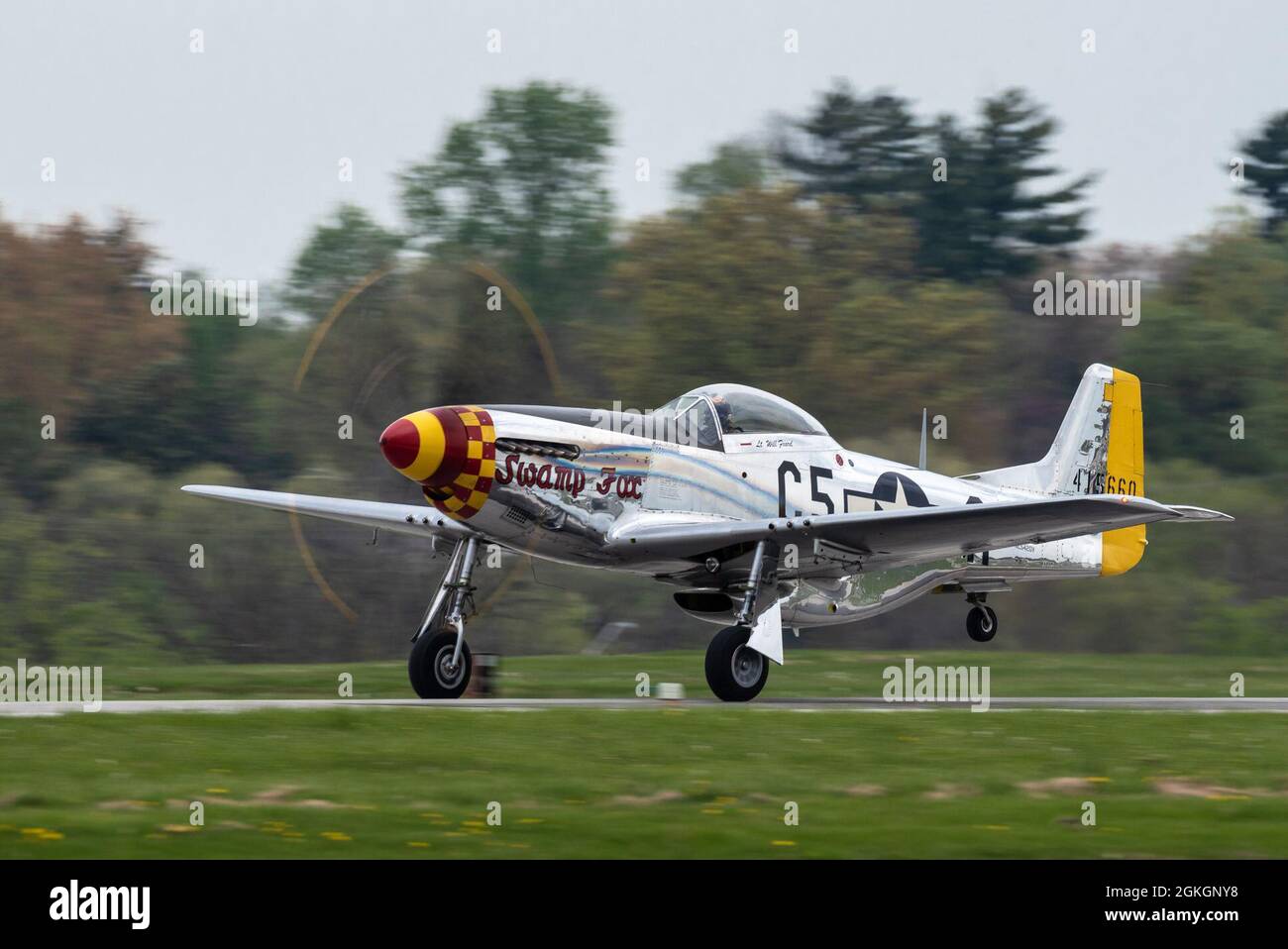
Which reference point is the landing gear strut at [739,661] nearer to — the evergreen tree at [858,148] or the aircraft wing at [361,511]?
the aircraft wing at [361,511]

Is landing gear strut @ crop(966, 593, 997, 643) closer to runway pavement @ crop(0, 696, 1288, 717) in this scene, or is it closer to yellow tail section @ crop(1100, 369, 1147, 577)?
runway pavement @ crop(0, 696, 1288, 717)

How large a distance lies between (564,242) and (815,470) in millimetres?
30637

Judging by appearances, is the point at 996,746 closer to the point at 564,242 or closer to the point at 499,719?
the point at 499,719

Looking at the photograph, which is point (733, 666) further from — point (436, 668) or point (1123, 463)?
point (1123, 463)

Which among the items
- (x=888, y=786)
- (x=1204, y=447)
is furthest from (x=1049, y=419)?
(x=888, y=786)

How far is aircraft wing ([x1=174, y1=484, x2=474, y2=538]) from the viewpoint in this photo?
16.5m

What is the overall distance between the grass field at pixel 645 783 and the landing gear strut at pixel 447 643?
2142 mm

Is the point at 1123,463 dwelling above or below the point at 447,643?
above

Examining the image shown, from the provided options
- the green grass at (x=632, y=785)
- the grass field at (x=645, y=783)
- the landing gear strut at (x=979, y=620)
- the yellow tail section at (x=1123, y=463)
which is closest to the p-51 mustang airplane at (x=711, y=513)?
the landing gear strut at (x=979, y=620)

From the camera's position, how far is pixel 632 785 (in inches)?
405

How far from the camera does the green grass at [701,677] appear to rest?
17.8 metres

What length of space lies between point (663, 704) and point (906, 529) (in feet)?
9.57

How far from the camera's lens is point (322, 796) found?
9.58 m

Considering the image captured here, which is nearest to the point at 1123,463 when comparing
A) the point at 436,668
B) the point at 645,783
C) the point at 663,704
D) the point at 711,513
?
the point at 711,513
